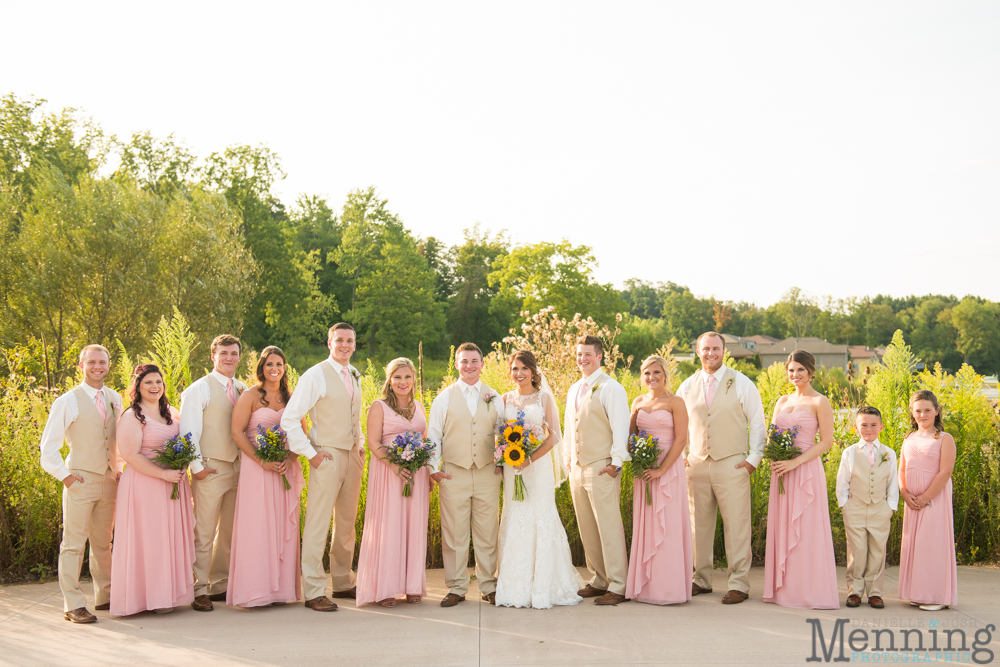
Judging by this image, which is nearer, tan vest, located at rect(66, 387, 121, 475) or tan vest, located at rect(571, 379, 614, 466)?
tan vest, located at rect(66, 387, 121, 475)

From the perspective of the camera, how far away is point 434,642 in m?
4.61

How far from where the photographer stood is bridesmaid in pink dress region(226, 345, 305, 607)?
5.28m

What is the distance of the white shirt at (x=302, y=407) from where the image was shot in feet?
17.4

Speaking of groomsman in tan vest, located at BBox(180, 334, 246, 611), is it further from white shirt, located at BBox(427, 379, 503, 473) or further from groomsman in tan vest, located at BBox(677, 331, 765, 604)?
groomsman in tan vest, located at BBox(677, 331, 765, 604)

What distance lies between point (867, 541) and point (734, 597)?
1097 mm

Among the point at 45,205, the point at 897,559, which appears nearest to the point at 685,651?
the point at 897,559

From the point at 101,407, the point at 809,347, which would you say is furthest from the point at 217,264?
the point at 809,347

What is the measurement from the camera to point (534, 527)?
5418 mm

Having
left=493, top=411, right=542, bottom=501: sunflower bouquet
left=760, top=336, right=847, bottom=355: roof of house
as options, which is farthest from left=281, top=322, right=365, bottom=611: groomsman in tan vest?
left=760, top=336, right=847, bottom=355: roof of house

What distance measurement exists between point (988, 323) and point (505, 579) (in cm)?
8761

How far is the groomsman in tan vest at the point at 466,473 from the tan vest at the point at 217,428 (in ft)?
5.08

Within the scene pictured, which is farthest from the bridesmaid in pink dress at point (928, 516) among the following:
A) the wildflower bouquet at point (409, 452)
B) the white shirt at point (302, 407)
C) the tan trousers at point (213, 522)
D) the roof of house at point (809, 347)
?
the roof of house at point (809, 347)

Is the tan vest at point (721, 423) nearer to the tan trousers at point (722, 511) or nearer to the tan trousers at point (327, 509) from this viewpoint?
the tan trousers at point (722, 511)

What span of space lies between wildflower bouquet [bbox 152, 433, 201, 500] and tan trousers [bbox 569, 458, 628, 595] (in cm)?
293
